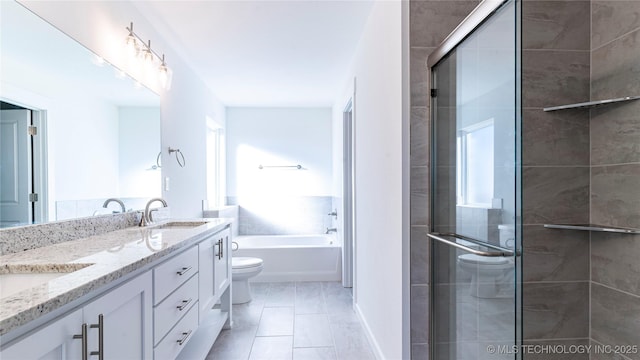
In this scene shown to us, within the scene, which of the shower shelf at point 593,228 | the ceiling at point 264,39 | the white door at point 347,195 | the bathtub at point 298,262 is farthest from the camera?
the bathtub at point 298,262

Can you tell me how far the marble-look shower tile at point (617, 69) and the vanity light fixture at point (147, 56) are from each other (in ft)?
8.77

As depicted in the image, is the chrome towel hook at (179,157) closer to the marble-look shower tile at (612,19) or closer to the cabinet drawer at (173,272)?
the cabinet drawer at (173,272)

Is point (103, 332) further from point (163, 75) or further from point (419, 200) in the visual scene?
point (163, 75)

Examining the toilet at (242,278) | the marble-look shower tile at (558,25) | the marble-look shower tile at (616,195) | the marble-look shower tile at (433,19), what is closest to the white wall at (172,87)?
the toilet at (242,278)

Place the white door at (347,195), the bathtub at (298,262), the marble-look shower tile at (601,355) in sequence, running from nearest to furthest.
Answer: the marble-look shower tile at (601,355)
the white door at (347,195)
the bathtub at (298,262)

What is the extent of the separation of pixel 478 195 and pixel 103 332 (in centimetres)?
151

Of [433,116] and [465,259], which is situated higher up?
[433,116]

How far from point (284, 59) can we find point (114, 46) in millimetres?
1504

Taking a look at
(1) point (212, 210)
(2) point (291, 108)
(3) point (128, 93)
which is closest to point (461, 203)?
(3) point (128, 93)

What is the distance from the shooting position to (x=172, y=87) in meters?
2.96

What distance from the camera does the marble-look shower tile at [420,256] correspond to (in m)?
1.79

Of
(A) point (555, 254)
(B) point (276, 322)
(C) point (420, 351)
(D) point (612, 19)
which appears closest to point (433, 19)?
(D) point (612, 19)

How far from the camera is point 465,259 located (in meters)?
1.57

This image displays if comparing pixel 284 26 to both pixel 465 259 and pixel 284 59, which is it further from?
pixel 465 259
